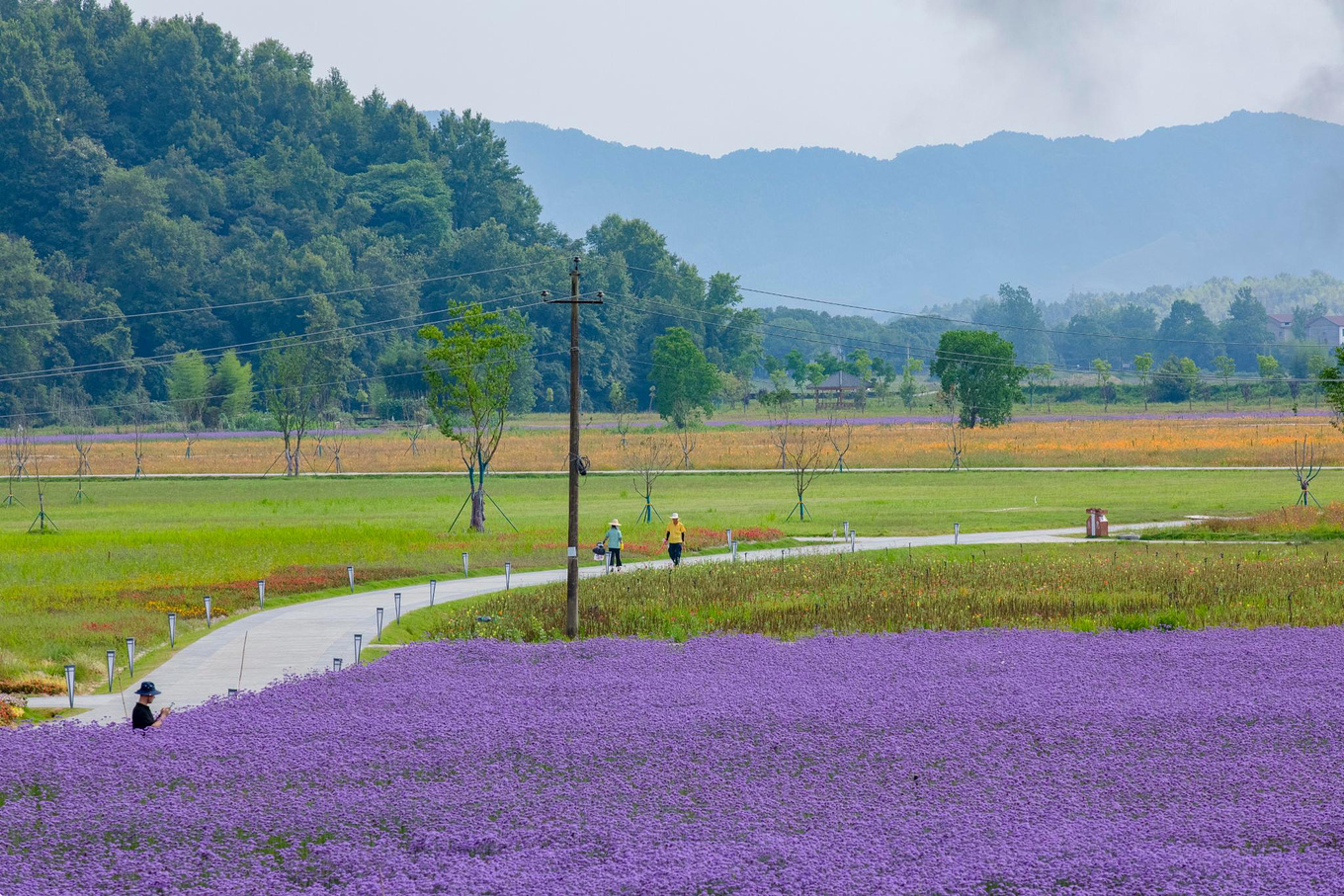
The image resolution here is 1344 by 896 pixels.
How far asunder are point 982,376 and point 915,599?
301 feet

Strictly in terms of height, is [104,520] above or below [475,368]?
below

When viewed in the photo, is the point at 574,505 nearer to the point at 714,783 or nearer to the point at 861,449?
the point at 714,783

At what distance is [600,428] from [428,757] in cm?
10880

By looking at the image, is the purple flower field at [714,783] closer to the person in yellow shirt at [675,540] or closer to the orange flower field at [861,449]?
the person in yellow shirt at [675,540]

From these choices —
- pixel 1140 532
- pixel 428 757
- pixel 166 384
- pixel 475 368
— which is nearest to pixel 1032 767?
pixel 428 757

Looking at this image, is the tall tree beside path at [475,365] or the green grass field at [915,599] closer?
the green grass field at [915,599]

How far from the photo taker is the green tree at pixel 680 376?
12812cm

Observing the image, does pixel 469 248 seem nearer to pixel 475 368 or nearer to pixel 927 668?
pixel 475 368

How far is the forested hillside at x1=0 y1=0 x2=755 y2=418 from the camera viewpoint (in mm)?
150250

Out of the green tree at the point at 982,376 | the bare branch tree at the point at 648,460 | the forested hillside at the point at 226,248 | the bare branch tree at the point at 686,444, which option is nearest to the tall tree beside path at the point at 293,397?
the bare branch tree at the point at 648,460

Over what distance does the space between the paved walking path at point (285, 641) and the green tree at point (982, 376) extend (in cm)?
7995

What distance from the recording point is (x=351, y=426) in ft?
440

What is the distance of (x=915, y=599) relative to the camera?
2791 cm

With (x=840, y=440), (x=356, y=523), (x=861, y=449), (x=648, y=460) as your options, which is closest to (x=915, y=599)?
(x=356, y=523)
